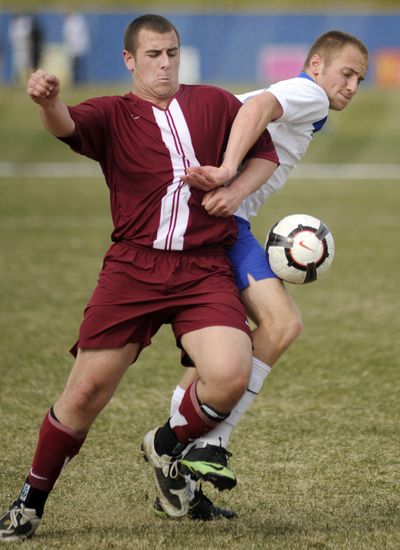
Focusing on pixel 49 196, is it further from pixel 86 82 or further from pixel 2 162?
pixel 86 82

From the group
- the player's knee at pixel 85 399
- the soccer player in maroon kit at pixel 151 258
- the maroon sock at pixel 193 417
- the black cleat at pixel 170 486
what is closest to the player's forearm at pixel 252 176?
the soccer player in maroon kit at pixel 151 258

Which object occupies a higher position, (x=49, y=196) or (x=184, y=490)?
(x=184, y=490)

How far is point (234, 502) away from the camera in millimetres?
5141

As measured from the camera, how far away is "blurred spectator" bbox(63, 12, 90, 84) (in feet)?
105

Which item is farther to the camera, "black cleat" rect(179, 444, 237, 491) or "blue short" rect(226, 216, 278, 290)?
"blue short" rect(226, 216, 278, 290)

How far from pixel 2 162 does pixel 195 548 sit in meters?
18.3

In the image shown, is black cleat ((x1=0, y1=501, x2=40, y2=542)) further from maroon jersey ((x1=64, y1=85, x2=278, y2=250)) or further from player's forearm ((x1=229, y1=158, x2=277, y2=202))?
player's forearm ((x1=229, y1=158, x2=277, y2=202))

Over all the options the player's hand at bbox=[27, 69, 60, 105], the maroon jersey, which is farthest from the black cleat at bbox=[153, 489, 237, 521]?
the player's hand at bbox=[27, 69, 60, 105]

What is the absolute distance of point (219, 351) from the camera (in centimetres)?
443

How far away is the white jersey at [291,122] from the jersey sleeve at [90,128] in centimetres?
71

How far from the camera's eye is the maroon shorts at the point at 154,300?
14.9 ft

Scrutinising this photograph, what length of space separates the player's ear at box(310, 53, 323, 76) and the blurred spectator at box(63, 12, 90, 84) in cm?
2769

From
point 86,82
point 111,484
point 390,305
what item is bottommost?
point 86,82

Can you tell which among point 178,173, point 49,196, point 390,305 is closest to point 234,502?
point 178,173
